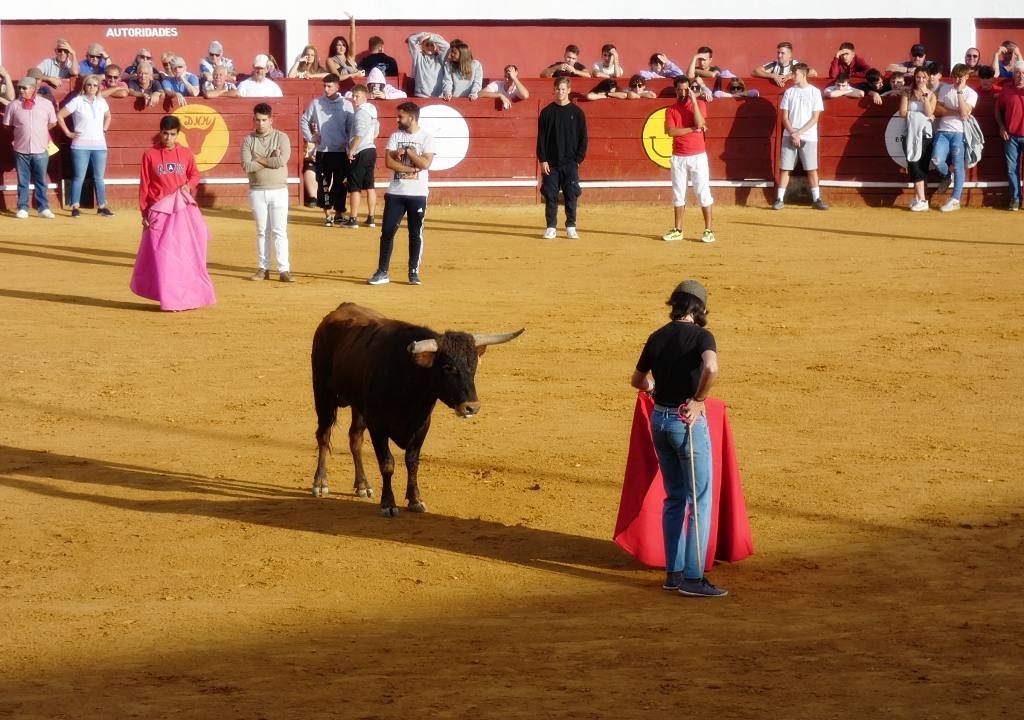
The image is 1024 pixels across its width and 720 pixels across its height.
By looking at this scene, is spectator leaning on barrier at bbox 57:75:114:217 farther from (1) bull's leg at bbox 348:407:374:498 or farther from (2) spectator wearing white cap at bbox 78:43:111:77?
(1) bull's leg at bbox 348:407:374:498

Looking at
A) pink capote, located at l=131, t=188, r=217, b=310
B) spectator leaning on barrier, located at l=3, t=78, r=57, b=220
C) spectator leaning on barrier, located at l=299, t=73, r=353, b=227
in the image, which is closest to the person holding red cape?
pink capote, located at l=131, t=188, r=217, b=310

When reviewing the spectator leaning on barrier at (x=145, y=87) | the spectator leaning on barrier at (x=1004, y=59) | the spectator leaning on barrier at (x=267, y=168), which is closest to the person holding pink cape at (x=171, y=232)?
the spectator leaning on barrier at (x=267, y=168)

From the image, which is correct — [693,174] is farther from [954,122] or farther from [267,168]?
[267,168]

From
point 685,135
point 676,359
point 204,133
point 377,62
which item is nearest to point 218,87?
point 204,133

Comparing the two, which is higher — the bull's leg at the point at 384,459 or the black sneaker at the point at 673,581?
the bull's leg at the point at 384,459

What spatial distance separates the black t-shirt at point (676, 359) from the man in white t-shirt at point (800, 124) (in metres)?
13.9

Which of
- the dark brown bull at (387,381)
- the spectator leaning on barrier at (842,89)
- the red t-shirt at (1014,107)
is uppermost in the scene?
the spectator leaning on barrier at (842,89)

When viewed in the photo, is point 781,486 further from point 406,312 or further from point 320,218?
point 320,218

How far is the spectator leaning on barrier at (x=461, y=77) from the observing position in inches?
792

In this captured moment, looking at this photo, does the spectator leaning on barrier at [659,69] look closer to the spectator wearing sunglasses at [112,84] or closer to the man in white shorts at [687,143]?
the man in white shorts at [687,143]

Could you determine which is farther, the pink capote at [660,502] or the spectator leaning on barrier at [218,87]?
the spectator leaning on barrier at [218,87]

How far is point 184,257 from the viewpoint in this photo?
1316 cm

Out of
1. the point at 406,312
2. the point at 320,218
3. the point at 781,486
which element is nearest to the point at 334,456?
the point at 781,486

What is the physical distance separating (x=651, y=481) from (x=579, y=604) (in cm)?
81
